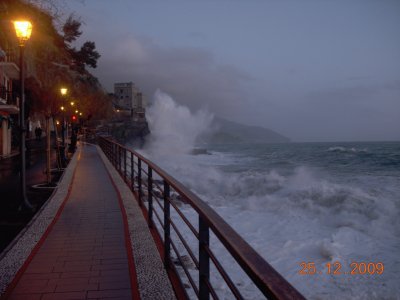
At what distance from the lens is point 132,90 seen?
408 ft

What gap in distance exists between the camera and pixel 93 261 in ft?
14.1

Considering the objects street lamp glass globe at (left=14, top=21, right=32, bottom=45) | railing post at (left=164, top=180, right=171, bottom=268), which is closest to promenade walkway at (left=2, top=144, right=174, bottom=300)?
railing post at (left=164, top=180, right=171, bottom=268)

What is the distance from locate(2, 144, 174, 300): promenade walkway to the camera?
137 inches

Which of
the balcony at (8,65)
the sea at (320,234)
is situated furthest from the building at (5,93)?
the sea at (320,234)

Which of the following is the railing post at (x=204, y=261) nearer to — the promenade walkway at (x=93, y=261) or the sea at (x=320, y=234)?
the promenade walkway at (x=93, y=261)

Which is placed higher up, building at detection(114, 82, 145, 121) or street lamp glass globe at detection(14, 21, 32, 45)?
building at detection(114, 82, 145, 121)

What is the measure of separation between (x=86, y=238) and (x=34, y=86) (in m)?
33.7

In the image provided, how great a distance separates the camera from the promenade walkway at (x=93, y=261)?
3.48 meters

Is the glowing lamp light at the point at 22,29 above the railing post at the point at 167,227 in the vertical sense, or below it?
above

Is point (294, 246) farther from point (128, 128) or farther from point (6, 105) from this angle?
point (128, 128)

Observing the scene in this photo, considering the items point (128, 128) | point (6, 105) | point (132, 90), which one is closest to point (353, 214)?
point (6, 105)
